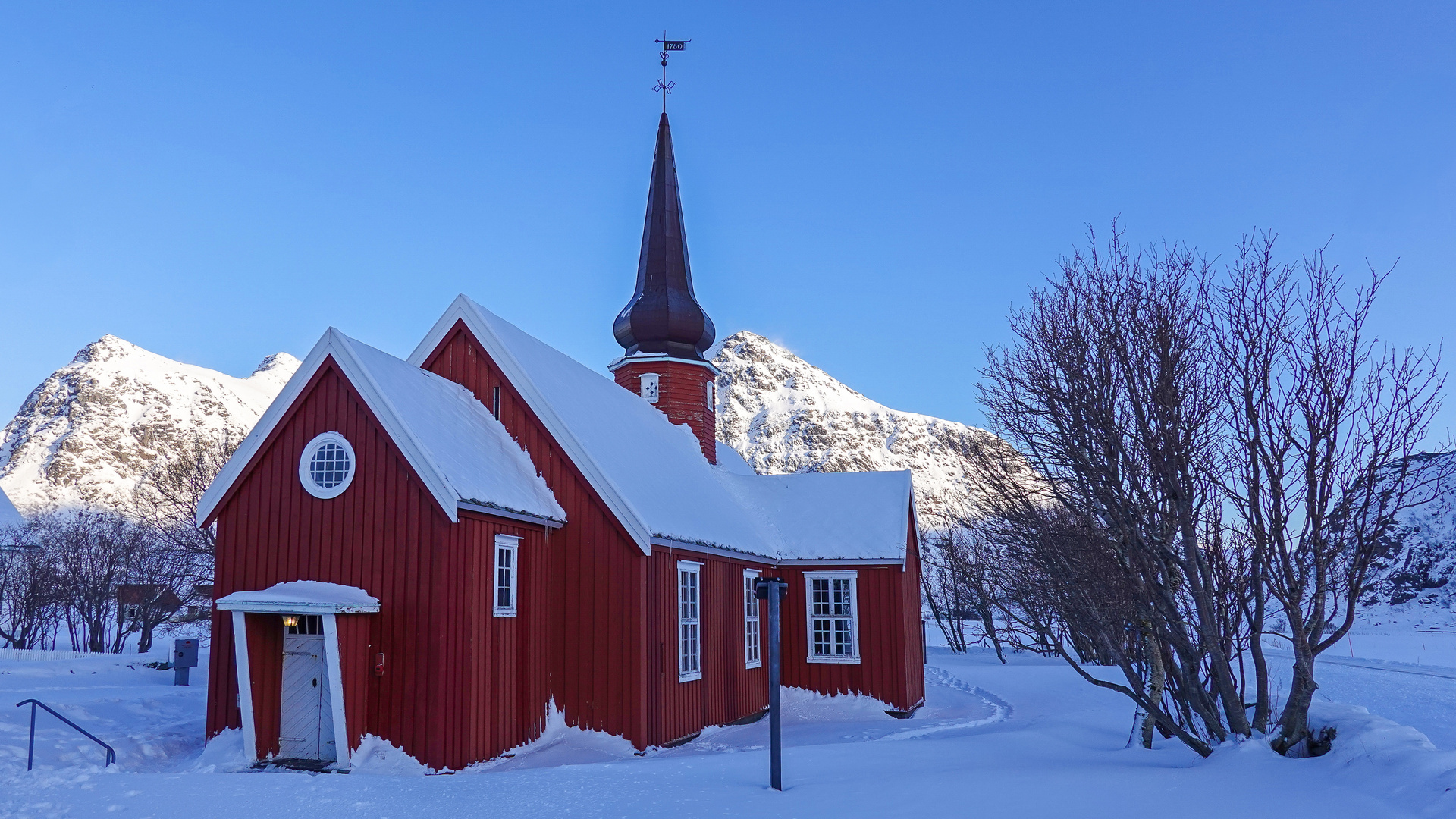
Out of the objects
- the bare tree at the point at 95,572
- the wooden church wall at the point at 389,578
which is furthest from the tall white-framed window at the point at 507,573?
the bare tree at the point at 95,572

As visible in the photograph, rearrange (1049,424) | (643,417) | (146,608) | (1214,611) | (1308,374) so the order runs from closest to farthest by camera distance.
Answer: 1. (1308,374)
2. (1214,611)
3. (1049,424)
4. (643,417)
5. (146,608)

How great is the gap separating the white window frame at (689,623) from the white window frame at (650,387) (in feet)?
25.9

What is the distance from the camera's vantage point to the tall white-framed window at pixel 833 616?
776 inches

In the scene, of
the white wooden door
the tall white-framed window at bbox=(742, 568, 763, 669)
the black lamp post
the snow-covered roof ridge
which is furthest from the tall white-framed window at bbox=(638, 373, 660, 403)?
the black lamp post

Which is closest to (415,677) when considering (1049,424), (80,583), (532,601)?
(532,601)

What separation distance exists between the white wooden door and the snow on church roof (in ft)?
14.5

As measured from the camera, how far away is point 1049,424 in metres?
10.2

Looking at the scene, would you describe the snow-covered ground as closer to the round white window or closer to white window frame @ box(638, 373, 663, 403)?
the round white window

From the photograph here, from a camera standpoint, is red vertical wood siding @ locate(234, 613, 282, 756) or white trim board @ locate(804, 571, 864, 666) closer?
red vertical wood siding @ locate(234, 613, 282, 756)

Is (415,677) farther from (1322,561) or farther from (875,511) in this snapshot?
(875,511)

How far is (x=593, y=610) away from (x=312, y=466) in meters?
4.36

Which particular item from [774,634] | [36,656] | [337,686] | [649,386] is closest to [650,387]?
[649,386]

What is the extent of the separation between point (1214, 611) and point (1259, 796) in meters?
1.87

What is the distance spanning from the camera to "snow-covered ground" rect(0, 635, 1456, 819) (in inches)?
290
